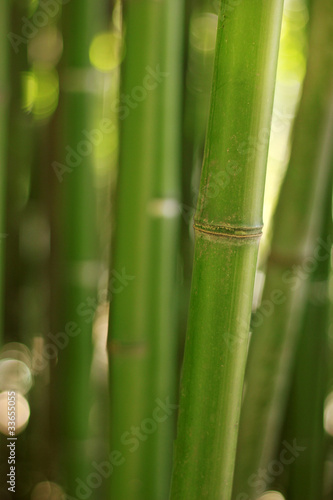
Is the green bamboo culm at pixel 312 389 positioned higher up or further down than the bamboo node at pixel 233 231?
further down

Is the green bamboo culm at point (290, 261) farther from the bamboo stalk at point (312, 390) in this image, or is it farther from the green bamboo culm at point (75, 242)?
the green bamboo culm at point (75, 242)

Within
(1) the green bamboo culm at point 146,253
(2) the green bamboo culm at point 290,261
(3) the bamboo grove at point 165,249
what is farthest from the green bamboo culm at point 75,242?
(2) the green bamboo culm at point 290,261

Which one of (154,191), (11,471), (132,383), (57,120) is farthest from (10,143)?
(11,471)

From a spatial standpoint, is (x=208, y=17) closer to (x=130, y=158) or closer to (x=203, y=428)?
(x=130, y=158)

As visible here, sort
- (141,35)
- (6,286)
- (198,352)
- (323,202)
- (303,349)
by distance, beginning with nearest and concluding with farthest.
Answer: (198,352)
(141,35)
(323,202)
(303,349)
(6,286)

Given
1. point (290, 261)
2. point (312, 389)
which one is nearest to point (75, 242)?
point (290, 261)

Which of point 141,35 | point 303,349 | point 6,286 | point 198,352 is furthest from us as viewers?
point 6,286
